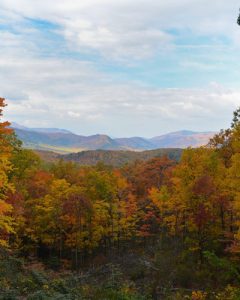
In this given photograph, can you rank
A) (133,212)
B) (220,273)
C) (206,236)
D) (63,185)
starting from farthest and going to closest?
(133,212) → (63,185) → (206,236) → (220,273)

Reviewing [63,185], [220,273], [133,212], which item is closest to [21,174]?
[63,185]

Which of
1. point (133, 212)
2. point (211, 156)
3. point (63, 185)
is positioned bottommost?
point (133, 212)

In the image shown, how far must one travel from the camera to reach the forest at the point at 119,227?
28.5m

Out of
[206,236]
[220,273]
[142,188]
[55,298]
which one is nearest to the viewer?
[55,298]

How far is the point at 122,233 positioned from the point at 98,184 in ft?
29.9

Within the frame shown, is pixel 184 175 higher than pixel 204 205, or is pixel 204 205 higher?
pixel 184 175

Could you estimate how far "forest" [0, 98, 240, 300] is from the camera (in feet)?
93.4

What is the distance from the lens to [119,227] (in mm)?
51656

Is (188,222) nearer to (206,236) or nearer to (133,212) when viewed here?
(206,236)

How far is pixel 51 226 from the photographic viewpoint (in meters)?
50.2

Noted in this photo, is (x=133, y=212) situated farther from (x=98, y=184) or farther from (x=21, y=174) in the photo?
(x=21, y=174)

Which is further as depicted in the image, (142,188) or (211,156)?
(142,188)

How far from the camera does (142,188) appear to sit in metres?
70.0

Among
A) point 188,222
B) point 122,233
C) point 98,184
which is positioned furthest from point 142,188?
point 188,222
